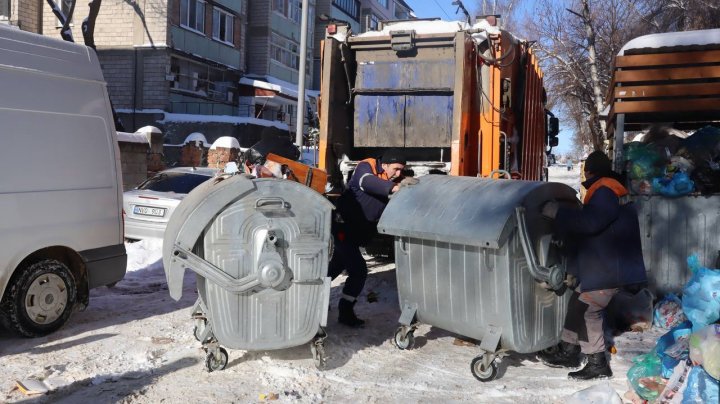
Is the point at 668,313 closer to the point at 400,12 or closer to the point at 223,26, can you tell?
the point at 223,26

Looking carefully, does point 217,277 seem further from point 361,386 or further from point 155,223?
point 155,223

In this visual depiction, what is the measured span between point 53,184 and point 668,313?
532 cm

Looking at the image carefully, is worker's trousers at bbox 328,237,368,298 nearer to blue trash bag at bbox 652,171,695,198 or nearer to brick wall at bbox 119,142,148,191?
blue trash bag at bbox 652,171,695,198

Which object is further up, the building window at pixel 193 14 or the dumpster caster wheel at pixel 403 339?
the building window at pixel 193 14

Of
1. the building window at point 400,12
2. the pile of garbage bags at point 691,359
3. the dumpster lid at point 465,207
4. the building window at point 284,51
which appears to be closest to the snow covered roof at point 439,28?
the dumpster lid at point 465,207

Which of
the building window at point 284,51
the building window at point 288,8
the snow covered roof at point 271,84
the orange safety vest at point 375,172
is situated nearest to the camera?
the orange safety vest at point 375,172

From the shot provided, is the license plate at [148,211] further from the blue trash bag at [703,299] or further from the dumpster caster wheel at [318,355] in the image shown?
the blue trash bag at [703,299]

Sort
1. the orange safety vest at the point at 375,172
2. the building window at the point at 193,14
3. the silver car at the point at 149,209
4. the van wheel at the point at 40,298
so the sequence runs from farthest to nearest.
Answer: the building window at the point at 193,14 → the silver car at the point at 149,209 → the orange safety vest at the point at 375,172 → the van wheel at the point at 40,298

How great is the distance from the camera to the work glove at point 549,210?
4.38 metres

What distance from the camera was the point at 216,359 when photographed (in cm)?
441

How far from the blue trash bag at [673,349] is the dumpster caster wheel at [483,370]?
1.03 m

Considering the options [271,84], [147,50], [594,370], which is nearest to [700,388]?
[594,370]

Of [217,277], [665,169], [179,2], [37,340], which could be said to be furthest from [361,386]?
[179,2]

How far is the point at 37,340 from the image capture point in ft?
16.8
